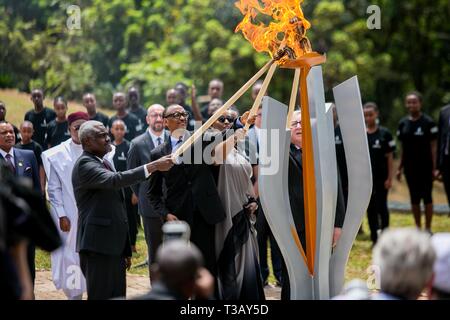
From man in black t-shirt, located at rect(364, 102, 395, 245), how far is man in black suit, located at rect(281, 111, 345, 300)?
4.40m

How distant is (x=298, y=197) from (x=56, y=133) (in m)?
4.44

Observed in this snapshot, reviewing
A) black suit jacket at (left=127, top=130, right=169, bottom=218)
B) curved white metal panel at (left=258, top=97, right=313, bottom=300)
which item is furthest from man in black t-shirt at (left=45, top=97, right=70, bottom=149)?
curved white metal panel at (left=258, top=97, right=313, bottom=300)

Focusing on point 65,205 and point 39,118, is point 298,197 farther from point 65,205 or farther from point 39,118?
point 39,118

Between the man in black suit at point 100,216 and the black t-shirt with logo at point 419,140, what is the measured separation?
709 centimetres

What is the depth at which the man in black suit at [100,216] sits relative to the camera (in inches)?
296

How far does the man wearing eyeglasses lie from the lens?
8914 millimetres

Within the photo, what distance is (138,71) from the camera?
2062 cm

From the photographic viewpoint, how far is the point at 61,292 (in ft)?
31.9

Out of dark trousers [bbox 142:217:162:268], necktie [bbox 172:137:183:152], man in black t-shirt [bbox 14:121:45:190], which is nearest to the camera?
necktie [bbox 172:137:183:152]

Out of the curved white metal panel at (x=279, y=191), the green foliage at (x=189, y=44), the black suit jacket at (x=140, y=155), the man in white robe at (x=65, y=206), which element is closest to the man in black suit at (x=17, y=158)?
the man in white robe at (x=65, y=206)

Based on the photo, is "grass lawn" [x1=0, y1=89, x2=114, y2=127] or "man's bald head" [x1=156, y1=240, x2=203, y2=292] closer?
"man's bald head" [x1=156, y1=240, x2=203, y2=292]

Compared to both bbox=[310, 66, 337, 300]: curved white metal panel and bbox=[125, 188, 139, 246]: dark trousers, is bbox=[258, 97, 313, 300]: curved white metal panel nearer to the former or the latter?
bbox=[310, 66, 337, 300]: curved white metal panel

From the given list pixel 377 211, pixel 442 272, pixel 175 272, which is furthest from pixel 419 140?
pixel 175 272
